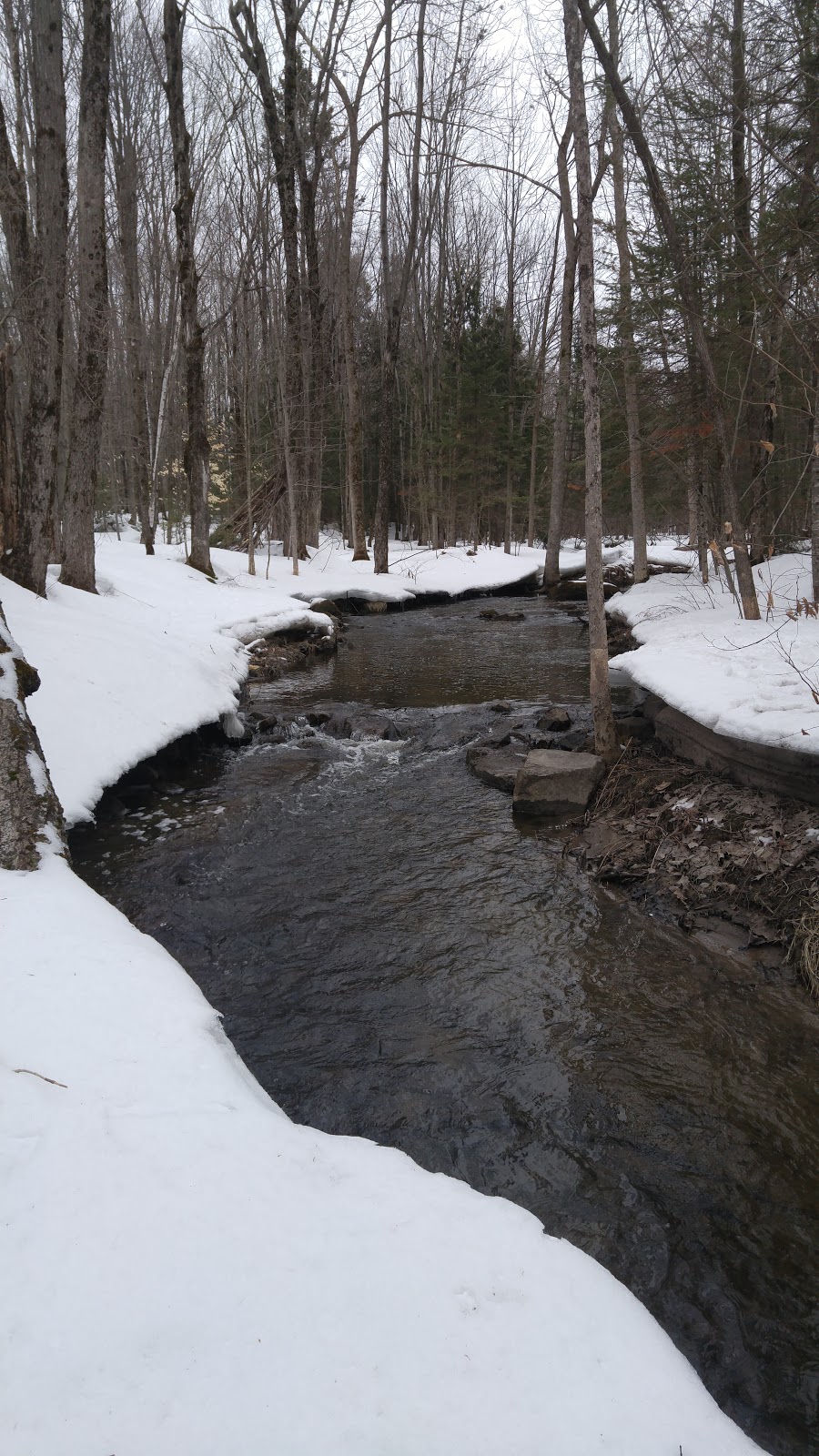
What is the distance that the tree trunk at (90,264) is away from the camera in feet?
29.2

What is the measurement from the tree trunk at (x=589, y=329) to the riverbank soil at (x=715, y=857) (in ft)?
4.14

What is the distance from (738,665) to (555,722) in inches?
95.4

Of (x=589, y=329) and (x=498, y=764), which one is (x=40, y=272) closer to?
(x=589, y=329)

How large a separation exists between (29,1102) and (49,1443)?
97cm

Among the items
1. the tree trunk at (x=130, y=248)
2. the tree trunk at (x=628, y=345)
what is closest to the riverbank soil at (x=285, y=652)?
the tree trunk at (x=628, y=345)

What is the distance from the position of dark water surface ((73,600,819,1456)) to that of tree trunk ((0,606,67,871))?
1.26m

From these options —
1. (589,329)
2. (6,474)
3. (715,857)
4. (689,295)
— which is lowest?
(715,857)

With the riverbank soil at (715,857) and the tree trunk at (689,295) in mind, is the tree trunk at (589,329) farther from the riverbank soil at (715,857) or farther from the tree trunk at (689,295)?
the tree trunk at (689,295)


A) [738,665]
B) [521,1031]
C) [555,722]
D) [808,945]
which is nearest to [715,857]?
[808,945]

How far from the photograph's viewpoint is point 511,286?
98.5 ft

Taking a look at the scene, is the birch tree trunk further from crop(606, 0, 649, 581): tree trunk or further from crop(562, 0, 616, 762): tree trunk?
crop(562, 0, 616, 762): tree trunk

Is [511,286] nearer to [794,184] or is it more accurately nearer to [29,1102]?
[794,184]

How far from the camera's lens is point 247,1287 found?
1.92 metres

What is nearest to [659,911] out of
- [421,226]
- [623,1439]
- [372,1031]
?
[372,1031]
